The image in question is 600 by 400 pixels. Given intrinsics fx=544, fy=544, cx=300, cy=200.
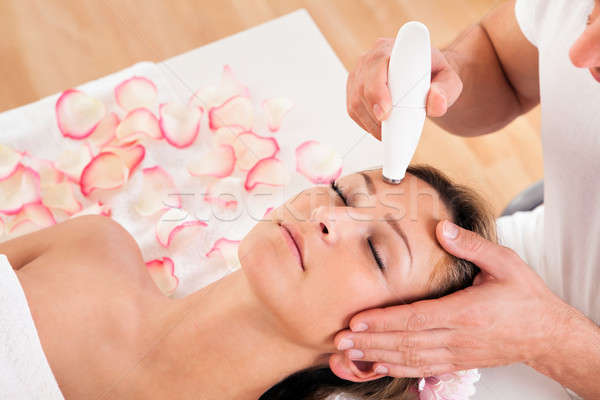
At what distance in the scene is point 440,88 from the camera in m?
0.56

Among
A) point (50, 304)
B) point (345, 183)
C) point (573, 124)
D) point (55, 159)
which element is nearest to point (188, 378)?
point (50, 304)

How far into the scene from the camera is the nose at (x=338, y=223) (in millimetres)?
609

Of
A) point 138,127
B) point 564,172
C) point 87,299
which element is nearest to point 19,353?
point 87,299

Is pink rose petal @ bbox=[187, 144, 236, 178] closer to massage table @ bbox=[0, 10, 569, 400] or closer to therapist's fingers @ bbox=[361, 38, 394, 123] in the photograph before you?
massage table @ bbox=[0, 10, 569, 400]

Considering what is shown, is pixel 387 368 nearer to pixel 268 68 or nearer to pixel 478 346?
pixel 478 346

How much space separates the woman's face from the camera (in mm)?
605

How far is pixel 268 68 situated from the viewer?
0.99m

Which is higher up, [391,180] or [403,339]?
[391,180]

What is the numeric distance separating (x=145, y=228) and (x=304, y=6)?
470 mm

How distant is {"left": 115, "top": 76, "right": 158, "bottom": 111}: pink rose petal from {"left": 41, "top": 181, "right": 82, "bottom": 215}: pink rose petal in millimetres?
179

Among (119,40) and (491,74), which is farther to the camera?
(119,40)

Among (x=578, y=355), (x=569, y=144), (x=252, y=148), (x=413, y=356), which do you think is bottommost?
(x=578, y=355)

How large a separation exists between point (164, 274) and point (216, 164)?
212mm

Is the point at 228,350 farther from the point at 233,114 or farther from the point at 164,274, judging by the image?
the point at 233,114
